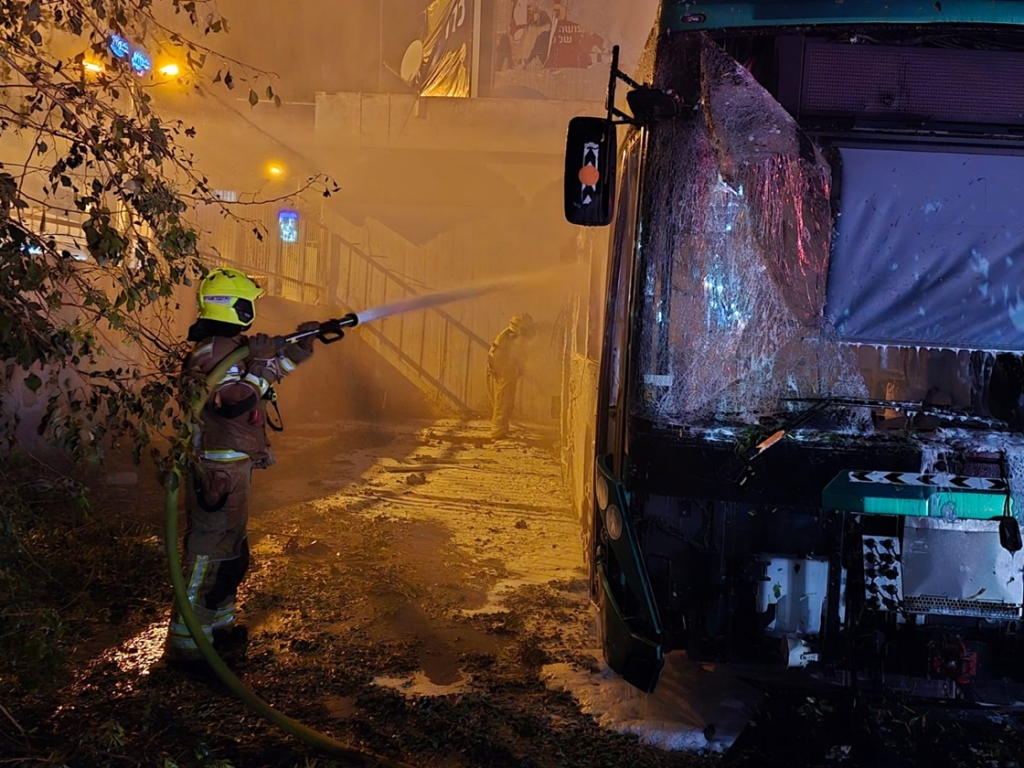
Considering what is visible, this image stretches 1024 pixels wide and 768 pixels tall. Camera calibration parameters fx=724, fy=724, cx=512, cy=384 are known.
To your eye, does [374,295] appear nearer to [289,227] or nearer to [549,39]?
[289,227]

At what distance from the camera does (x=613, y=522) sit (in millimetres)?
3117

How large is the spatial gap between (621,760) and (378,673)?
56.6 inches

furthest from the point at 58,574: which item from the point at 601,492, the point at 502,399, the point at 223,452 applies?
the point at 502,399

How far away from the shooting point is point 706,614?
304 cm

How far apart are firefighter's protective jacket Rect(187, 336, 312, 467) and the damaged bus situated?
6.43ft

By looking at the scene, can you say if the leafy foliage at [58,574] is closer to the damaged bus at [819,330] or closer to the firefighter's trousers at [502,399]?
the damaged bus at [819,330]

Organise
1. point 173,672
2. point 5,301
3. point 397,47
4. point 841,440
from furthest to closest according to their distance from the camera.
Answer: point 397,47 < point 173,672 < point 841,440 < point 5,301

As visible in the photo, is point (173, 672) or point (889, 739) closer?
point (889, 739)

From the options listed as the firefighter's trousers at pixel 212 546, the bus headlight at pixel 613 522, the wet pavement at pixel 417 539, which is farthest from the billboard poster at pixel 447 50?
the bus headlight at pixel 613 522

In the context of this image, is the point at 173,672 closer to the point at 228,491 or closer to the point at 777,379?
the point at 228,491

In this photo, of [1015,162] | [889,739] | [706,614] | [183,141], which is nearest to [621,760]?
[706,614]

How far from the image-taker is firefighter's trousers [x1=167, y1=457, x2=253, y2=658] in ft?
12.6

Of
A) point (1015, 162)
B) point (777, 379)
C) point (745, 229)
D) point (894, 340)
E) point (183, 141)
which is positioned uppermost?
point (183, 141)

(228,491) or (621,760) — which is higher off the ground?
(228,491)
